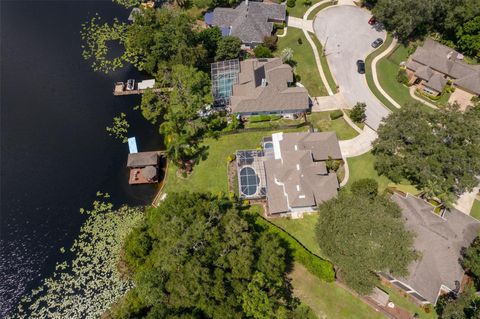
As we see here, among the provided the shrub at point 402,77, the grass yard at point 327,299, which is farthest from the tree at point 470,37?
the grass yard at point 327,299

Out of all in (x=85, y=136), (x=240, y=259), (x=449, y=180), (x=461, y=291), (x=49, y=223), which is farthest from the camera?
(x=85, y=136)

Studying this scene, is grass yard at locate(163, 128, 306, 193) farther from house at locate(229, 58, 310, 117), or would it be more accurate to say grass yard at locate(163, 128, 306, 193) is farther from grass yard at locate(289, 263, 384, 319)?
grass yard at locate(289, 263, 384, 319)

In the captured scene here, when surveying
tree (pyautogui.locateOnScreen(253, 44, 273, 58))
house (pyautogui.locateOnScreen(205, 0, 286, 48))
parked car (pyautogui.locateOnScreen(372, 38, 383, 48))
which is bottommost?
parked car (pyautogui.locateOnScreen(372, 38, 383, 48))

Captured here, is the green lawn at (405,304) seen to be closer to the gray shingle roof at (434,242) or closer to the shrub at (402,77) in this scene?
the gray shingle roof at (434,242)

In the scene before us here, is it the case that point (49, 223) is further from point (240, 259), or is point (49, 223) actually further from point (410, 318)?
point (410, 318)

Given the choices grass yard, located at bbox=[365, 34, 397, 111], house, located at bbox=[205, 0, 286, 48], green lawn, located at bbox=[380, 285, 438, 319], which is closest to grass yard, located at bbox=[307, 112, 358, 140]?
grass yard, located at bbox=[365, 34, 397, 111]

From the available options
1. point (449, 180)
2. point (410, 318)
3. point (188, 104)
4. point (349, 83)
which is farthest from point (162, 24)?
point (410, 318)

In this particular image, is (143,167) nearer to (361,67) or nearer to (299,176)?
(299,176)
